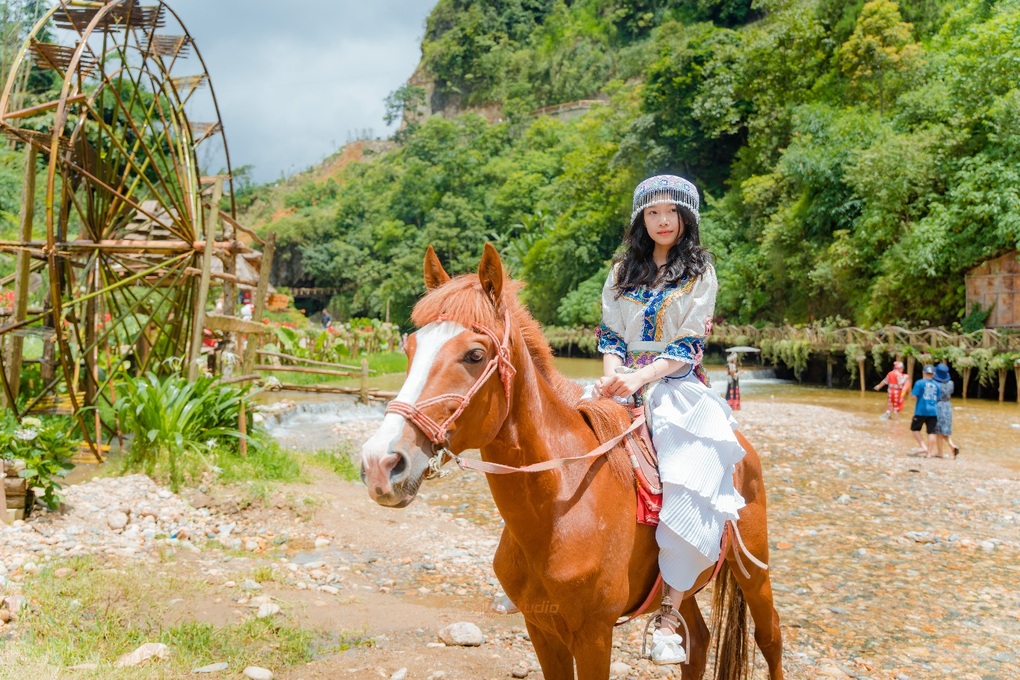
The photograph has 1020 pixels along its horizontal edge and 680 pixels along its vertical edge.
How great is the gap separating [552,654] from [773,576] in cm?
435

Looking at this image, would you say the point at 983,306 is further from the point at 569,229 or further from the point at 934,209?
the point at 569,229

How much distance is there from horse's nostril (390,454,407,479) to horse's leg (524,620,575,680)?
1.16m

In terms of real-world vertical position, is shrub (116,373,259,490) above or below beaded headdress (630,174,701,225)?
below

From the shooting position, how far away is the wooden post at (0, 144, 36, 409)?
322 inches

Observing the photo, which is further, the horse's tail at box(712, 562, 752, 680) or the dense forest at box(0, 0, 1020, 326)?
the dense forest at box(0, 0, 1020, 326)

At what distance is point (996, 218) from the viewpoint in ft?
65.4

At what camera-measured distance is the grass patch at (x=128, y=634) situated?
3.68m

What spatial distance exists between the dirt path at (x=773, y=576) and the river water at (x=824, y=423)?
11.3 feet

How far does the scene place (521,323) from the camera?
2643 mm

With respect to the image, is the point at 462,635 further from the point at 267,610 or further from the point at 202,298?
the point at 202,298

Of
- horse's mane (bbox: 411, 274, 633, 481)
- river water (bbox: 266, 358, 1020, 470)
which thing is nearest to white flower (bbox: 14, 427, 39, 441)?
horse's mane (bbox: 411, 274, 633, 481)

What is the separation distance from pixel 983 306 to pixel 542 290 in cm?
2421

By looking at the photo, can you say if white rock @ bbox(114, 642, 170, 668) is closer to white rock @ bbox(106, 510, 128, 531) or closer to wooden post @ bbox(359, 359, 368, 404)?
white rock @ bbox(106, 510, 128, 531)

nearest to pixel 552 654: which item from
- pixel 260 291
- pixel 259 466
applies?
pixel 259 466
